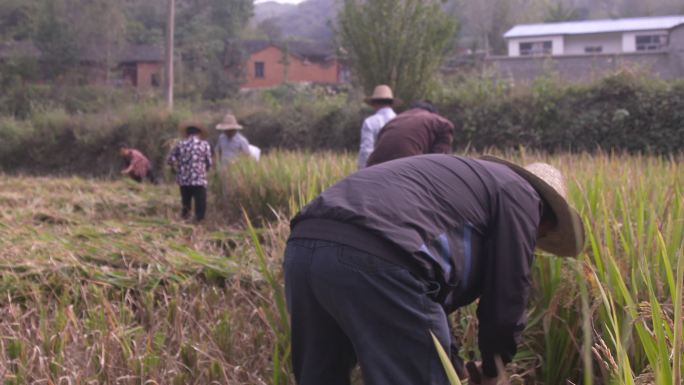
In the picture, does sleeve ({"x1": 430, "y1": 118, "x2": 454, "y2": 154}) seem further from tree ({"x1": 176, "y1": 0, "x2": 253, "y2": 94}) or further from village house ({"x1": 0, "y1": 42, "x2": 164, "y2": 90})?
Result: village house ({"x1": 0, "y1": 42, "x2": 164, "y2": 90})

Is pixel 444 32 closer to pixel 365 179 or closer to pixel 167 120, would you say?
pixel 167 120

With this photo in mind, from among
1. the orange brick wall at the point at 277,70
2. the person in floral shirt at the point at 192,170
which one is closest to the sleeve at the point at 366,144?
the person in floral shirt at the point at 192,170

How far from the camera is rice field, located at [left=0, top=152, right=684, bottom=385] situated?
2594 mm

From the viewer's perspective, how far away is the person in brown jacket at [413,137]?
500 centimetres

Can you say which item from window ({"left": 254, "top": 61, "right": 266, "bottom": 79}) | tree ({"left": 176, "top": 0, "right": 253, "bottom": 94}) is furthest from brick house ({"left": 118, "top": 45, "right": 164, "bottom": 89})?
window ({"left": 254, "top": 61, "right": 266, "bottom": 79})

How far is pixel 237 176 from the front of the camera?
25.8 ft

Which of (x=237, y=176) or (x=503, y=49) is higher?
(x=503, y=49)

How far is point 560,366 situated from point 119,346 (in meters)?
1.86

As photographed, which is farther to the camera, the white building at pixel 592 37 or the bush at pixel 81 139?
the white building at pixel 592 37

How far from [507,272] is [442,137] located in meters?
3.04

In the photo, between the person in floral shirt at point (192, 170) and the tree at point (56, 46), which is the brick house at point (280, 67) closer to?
the tree at point (56, 46)

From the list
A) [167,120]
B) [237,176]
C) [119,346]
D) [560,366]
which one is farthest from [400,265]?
[167,120]

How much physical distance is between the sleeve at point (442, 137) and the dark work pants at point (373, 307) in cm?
307

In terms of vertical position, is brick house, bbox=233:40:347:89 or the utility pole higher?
brick house, bbox=233:40:347:89
